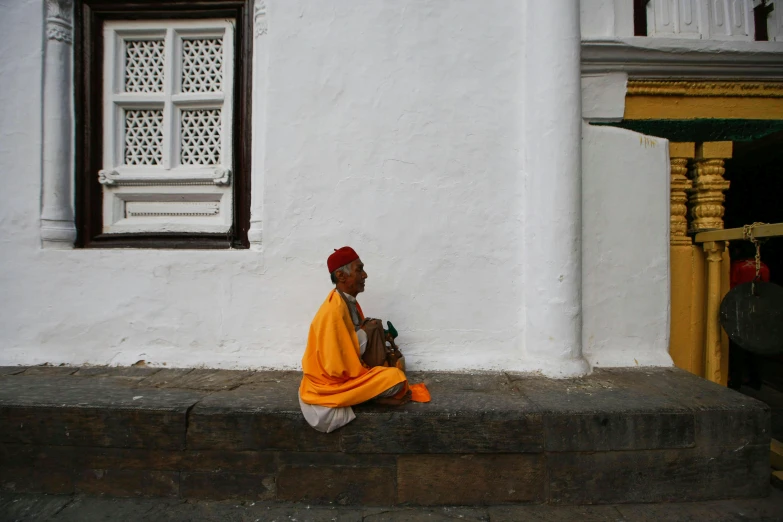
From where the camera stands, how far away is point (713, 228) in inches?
140

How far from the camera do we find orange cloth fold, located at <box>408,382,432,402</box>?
8.74 ft

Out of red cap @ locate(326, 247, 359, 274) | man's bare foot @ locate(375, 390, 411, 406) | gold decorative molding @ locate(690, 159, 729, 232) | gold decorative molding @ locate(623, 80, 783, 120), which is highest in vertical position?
gold decorative molding @ locate(623, 80, 783, 120)

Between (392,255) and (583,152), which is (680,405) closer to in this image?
(583,152)

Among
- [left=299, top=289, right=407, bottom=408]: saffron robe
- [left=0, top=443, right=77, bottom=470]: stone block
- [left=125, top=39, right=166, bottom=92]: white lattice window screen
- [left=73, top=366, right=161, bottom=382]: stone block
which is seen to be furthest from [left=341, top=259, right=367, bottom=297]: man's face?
[left=125, top=39, right=166, bottom=92]: white lattice window screen

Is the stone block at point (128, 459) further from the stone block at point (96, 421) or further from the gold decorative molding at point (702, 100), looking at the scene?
the gold decorative molding at point (702, 100)

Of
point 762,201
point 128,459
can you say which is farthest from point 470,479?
point 762,201

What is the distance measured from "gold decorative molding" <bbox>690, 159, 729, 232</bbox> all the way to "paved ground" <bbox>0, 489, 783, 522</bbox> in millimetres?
2042

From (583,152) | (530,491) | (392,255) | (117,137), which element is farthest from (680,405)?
(117,137)

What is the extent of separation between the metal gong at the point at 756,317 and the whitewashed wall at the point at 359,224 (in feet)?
1.87

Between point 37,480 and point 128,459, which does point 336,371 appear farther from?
point 37,480

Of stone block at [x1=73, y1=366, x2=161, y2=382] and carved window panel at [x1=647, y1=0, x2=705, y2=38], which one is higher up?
carved window panel at [x1=647, y1=0, x2=705, y2=38]

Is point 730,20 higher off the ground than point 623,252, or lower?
higher

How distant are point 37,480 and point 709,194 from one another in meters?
5.31

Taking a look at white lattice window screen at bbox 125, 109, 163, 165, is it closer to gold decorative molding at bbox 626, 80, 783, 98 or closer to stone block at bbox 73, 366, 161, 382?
stone block at bbox 73, 366, 161, 382
